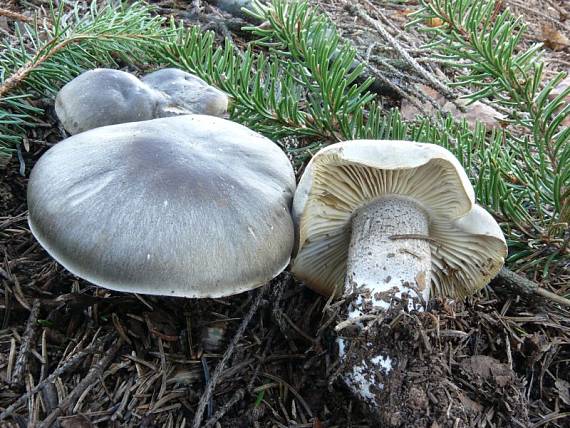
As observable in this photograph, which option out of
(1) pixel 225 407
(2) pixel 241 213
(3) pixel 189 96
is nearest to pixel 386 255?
(2) pixel 241 213

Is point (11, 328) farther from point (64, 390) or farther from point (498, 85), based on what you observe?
point (498, 85)

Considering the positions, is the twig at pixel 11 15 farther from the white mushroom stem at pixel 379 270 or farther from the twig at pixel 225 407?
the twig at pixel 225 407

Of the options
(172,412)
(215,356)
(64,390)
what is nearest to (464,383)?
(215,356)

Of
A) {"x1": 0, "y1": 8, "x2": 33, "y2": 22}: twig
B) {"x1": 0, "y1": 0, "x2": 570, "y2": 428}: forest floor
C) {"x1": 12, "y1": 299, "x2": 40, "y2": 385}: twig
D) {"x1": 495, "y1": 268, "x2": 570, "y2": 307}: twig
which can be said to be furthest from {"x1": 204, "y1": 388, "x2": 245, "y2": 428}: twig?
{"x1": 0, "y1": 8, "x2": 33, "y2": 22}: twig

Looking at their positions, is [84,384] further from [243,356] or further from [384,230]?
[384,230]

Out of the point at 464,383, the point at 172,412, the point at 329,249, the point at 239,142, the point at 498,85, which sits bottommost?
the point at 172,412

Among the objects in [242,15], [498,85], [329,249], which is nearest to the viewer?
[498,85]

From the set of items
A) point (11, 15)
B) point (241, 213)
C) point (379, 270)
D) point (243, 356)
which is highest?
point (11, 15)
